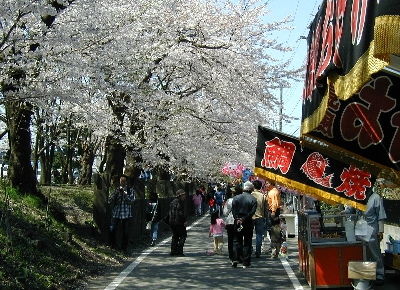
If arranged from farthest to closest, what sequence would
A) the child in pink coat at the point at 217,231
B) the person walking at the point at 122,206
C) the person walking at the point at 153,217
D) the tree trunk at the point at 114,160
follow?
the tree trunk at the point at 114,160 < the person walking at the point at 153,217 < the child in pink coat at the point at 217,231 < the person walking at the point at 122,206

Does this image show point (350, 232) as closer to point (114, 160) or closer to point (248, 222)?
point (248, 222)

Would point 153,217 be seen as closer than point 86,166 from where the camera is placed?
Yes

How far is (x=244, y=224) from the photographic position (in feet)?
42.4

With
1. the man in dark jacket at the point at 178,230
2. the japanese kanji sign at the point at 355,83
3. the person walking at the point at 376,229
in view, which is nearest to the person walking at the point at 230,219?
the man in dark jacket at the point at 178,230

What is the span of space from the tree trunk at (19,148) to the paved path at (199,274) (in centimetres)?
352

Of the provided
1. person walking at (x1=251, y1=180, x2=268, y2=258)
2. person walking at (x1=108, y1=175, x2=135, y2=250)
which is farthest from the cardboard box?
person walking at (x1=108, y1=175, x2=135, y2=250)

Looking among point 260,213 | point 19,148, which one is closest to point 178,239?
point 260,213

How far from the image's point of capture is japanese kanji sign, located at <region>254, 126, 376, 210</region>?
9.91 metres

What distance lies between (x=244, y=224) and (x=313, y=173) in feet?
10.7

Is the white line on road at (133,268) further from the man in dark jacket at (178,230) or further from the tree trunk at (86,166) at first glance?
the tree trunk at (86,166)

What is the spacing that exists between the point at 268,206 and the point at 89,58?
18.2ft

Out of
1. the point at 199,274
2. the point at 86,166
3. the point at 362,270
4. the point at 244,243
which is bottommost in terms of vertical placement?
the point at 199,274

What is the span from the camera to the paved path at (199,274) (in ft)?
35.2

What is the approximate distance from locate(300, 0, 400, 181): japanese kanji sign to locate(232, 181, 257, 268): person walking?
3763mm
